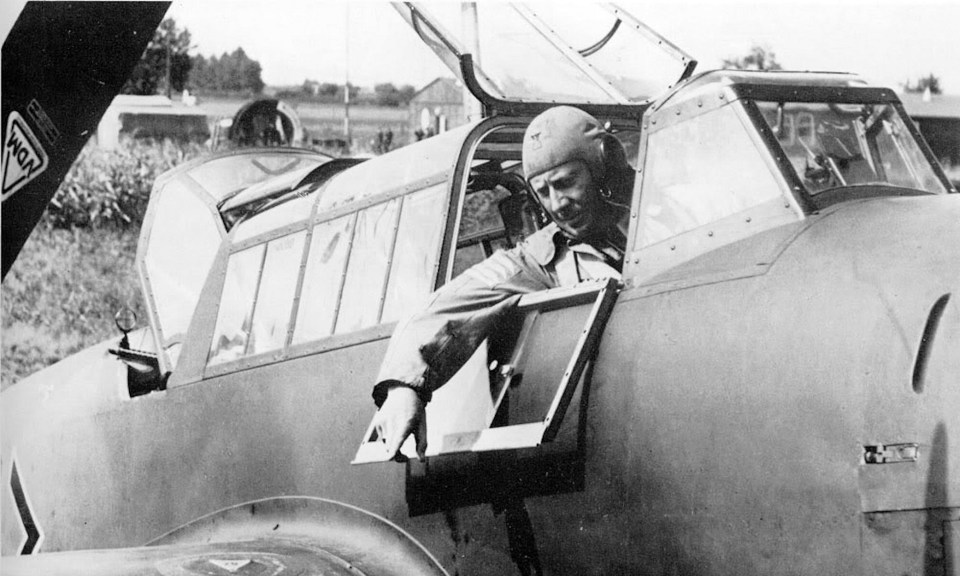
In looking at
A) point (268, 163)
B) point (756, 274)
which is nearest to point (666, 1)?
point (756, 274)

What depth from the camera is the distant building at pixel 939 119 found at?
1386cm

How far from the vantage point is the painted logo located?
18.1ft

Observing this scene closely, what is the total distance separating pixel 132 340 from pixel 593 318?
16.0ft

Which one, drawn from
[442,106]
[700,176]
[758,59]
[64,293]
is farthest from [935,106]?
[700,176]

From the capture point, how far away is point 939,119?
16031mm

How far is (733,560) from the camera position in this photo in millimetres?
2973

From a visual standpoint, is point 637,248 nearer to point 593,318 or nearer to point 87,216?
point 593,318

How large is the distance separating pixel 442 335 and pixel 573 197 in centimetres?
63

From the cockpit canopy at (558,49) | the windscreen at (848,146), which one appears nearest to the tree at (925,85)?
the cockpit canopy at (558,49)

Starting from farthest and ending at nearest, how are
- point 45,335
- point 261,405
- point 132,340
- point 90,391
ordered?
point 45,335
point 132,340
point 90,391
point 261,405

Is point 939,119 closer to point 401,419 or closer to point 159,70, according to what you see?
point 159,70

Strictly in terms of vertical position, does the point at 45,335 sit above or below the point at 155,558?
below

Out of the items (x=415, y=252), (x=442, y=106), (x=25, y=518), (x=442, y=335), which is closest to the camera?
(x=442, y=335)

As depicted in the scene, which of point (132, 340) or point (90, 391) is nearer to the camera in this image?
point (90, 391)
